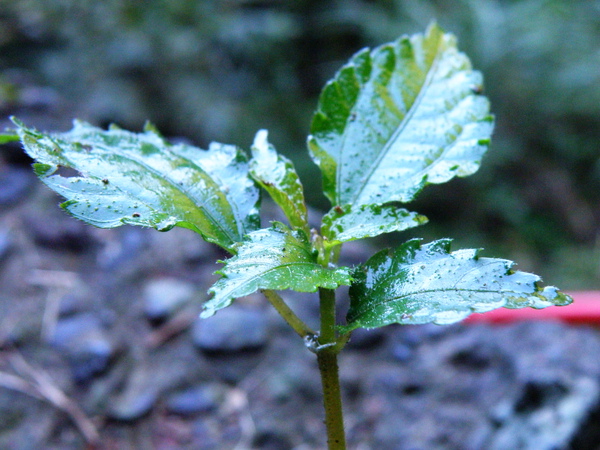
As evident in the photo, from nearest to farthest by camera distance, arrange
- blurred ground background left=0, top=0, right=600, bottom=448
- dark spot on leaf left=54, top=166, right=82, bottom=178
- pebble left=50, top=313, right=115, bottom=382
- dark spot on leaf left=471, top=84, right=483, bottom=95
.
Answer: dark spot on leaf left=54, top=166, right=82, bottom=178
dark spot on leaf left=471, top=84, right=483, bottom=95
pebble left=50, top=313, right=115, bottom=382
blurred ground background left=0, top=0, right=600, bottom=448

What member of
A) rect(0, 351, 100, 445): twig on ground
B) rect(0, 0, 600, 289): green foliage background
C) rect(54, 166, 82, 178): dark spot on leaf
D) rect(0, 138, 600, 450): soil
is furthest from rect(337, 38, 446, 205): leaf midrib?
rect(0, 0, 600, 289): green foliage background

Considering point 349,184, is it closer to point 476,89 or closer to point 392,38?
point 476,89

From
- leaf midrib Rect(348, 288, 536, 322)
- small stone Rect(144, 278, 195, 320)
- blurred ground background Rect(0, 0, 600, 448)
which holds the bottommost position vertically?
leaf midrib Rect(348, 288, 536, 322)

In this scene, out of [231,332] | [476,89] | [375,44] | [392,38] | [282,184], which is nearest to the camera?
[282,184]

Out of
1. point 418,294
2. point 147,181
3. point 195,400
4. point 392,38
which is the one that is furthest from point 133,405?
point 392,38

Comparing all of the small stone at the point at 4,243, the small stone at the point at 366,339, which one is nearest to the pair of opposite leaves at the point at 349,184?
the small stone at the point at 366,339

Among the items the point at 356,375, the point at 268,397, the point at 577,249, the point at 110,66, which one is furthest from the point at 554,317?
the point at 110,66

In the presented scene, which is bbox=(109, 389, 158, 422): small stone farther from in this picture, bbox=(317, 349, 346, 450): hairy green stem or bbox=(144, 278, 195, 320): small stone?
bbox=(317, 349, 346, 450): hairy green stem

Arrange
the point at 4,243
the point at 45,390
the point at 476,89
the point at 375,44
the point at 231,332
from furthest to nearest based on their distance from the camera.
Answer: the point at 375,44, the point at 4,243, the point at 231,332, the point at 45,390, the point at 476,89
